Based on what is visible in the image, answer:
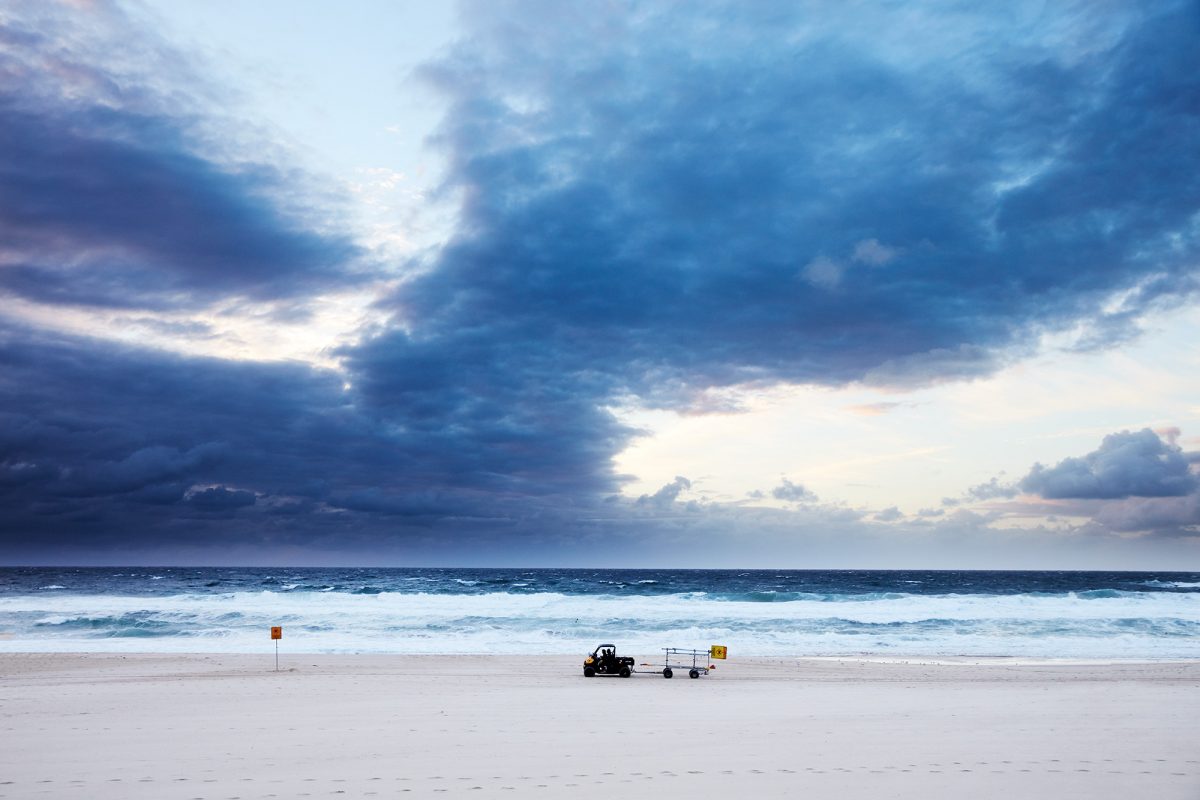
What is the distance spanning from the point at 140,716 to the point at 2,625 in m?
31.2

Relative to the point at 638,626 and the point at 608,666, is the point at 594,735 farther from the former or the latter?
the point at 638,626

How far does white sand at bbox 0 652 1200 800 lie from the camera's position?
32.5 ft

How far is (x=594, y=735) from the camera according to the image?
511 inches

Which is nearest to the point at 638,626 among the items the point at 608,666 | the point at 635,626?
the point at 635,626

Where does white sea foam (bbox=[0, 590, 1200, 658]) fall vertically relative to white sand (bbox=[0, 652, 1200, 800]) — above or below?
below

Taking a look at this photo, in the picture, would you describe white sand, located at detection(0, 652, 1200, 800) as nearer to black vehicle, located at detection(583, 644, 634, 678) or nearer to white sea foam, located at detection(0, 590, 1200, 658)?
black vehicle, located at detection(583, 644, 634, 678)

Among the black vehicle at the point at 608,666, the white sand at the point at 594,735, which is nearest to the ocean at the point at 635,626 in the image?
the black vehicle at the point at 608,666

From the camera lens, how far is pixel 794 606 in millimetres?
48625

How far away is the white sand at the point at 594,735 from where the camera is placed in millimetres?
9898

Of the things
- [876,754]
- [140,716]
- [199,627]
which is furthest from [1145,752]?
[199,627]

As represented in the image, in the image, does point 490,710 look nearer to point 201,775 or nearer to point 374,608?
point 201,775

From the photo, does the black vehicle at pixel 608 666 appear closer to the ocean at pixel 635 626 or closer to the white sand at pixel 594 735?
the white sand at pixel 594 735

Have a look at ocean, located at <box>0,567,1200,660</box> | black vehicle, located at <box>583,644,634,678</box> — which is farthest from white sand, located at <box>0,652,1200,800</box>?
ocean, located at <box>0,567,1200,660</box>

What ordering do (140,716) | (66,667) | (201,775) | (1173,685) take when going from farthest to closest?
(66,667), (1173,685), (140,716), (201,775)
